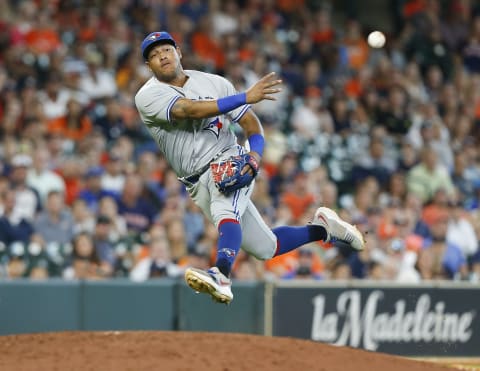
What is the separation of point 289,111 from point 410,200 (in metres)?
2.10

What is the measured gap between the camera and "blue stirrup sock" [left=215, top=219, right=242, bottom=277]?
615 centimetres

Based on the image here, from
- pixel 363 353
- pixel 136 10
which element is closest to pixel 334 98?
pixel 136 10

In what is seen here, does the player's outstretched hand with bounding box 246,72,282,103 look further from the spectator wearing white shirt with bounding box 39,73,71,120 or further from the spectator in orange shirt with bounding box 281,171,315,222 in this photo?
the spectator wearing white shirt with bounding box 39,73,71,120

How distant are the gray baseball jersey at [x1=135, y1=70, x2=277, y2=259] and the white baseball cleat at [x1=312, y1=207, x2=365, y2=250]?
48 cm

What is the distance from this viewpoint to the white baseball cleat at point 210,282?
19.2 feet

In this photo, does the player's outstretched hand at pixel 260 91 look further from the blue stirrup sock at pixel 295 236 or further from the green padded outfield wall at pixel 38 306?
the green padded outfield wall at pixel 38 306

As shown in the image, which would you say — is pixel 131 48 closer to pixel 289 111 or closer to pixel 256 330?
pixel 289 111

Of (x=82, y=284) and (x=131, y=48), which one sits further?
(x=131, y=48)

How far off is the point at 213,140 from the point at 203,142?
0.07 meters

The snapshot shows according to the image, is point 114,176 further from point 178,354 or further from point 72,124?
point 178,354

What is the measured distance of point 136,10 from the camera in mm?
13727

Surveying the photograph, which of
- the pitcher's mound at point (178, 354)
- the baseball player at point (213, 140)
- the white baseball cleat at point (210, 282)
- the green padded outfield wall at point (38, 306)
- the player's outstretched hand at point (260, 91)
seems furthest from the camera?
the green padded outfield wall at point (38, 306)

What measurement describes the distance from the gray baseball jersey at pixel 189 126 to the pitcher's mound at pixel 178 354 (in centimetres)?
120

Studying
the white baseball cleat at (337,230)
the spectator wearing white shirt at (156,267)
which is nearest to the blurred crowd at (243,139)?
the spectator wearing white shirt at (156,267)
